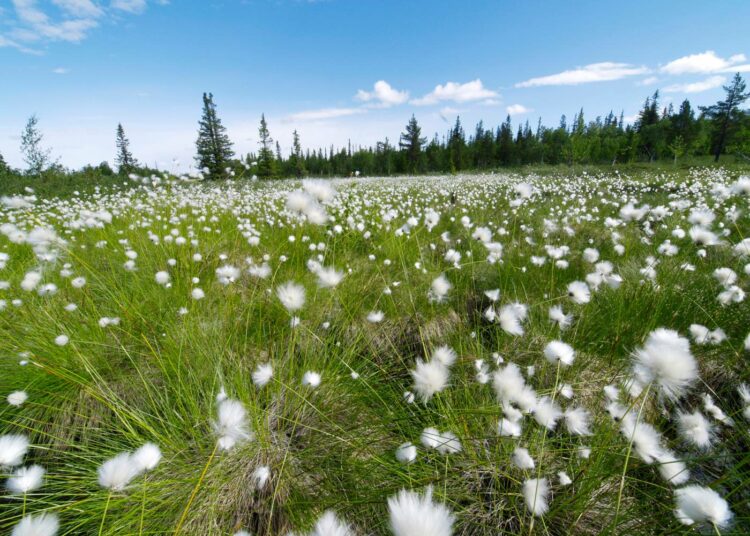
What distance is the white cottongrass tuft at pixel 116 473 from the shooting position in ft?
3.31

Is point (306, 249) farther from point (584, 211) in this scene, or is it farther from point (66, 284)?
point (584, 211)

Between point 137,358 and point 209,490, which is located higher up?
point 137,358

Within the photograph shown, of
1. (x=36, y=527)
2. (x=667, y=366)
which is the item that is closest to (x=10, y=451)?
(x=36, y=527)

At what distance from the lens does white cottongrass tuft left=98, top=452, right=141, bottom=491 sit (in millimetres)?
1009

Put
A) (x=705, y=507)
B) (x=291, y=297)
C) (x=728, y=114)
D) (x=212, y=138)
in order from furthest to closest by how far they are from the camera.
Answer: (x=728, y=114) → (x=212, y=138) → (x=291, y=297) → (x=705, y=507)

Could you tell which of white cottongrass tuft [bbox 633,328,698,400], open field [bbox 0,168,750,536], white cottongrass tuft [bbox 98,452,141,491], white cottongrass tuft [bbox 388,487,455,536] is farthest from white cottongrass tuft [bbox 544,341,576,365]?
white cottongrass tuft [bbox 98,452,141,491]

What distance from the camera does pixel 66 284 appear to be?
3158 millimetres

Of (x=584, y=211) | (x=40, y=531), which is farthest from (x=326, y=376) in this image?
(x=584, y=211)

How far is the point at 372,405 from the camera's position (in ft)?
6.91

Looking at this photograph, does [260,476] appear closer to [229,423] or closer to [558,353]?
[229,423]

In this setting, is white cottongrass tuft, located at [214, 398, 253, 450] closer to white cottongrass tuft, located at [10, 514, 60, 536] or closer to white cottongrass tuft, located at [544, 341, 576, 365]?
white cottongrass tuft, located at [10, 514, 60, 536]

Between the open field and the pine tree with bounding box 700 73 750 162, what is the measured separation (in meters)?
59.1

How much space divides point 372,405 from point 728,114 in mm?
66002

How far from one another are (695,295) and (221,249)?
5243 mm
